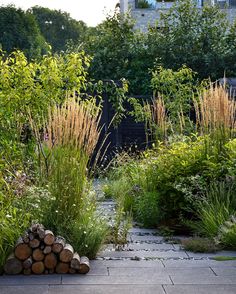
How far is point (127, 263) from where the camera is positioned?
501 centimetres

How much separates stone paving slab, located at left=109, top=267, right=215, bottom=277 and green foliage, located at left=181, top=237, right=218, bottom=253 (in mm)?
564

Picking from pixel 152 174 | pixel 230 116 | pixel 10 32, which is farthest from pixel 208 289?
pixel 10 32

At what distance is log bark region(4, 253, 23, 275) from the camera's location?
4.68 meters

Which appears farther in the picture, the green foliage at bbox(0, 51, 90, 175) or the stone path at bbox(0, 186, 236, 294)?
the green foliage at bbox(0, 51, 90, 175)

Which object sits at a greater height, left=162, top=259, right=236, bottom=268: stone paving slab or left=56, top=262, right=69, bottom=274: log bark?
left=56, top=262, right=69, bottom=274: log bark

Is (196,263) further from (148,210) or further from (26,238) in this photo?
(148,210)

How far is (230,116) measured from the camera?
7418 mm

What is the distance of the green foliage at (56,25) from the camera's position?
45.2 meters

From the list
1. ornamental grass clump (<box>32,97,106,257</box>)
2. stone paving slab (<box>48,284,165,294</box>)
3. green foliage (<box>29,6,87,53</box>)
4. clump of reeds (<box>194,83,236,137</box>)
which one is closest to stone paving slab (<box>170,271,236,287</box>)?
stone paving slab (<box>48,284,165,294</box>)

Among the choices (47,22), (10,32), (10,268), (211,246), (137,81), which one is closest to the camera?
(10,268)

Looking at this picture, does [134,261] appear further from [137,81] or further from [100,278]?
[137,81]

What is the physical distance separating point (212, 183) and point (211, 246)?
1074 mm

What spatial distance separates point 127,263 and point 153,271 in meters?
0.28

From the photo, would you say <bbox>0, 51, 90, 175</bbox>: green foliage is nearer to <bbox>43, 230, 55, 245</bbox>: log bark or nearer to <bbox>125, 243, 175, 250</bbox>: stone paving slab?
<bbox>43, 230, 55, 245</bbox>: log bark
